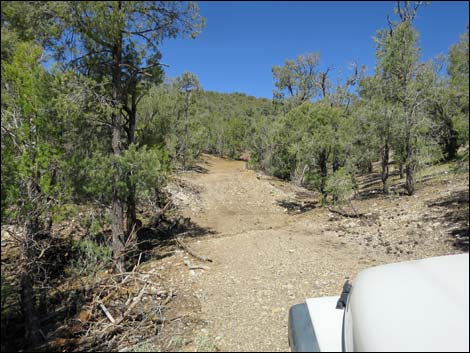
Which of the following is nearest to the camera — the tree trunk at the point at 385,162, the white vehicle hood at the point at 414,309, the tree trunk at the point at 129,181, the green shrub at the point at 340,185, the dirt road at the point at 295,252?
the white vehicle hood at the point at 414,309

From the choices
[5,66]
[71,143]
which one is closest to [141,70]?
[71,143]

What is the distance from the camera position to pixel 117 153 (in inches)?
229

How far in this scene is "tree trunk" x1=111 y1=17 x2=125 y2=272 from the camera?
5754 millimetres

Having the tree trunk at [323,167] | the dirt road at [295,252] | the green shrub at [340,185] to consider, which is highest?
the tree trunk at [323,167]

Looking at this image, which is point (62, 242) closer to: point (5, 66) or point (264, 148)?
point (5, 66)

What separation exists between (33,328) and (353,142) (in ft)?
33.3

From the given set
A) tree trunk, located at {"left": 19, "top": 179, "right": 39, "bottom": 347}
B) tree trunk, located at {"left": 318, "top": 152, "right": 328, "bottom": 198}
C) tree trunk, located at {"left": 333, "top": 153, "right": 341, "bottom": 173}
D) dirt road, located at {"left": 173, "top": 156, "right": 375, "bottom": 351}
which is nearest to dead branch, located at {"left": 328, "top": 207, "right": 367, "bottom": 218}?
dirt road, located at {"left": 173, "top": 156, "right": 375, "bottom": 351}

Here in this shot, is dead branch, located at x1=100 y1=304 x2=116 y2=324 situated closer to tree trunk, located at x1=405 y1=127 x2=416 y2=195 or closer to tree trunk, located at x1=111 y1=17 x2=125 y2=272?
tree trunk, located at x1=111 y1=17 x2=125 y2=272

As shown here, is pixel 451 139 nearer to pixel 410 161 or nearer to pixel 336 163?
pixel 410 161

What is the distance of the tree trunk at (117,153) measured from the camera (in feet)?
18.9

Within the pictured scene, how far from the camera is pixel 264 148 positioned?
65.6 ft

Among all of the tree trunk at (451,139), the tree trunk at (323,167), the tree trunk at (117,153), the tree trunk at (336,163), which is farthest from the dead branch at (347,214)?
the tree trunk at (117,153)

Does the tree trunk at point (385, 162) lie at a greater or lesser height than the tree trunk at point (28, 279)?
greater

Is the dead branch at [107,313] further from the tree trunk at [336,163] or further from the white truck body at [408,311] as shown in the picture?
the tree trunk at [336,163]
